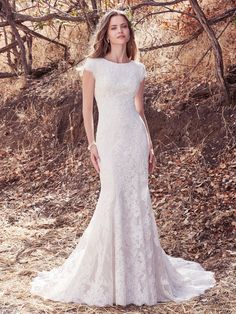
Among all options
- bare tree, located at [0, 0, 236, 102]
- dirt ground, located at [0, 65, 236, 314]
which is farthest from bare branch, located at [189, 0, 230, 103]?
dirt ground, located at [0, 65, 236, 314]

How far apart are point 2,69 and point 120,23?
657 cm

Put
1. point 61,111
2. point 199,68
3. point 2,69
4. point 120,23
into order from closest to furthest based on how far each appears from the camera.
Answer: point 120,23, point 199,68, point 61,111, point 2,69

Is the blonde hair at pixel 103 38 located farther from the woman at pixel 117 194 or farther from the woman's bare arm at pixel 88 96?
the woman's bare arm at pixel 88 96

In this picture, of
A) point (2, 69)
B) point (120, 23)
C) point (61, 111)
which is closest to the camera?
point (120, 23)

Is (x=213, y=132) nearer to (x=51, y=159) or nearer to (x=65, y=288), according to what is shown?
(x=51, y=159)

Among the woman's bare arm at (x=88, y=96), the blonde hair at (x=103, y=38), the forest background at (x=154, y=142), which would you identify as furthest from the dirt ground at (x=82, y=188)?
the blonde hair at (x=103, y=38)

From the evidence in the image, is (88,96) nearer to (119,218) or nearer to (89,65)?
(89,65)

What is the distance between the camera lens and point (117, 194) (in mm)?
4699

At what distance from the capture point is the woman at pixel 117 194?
4.69 metres

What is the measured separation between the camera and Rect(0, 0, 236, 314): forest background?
5723mm

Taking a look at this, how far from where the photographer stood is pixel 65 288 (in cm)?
482

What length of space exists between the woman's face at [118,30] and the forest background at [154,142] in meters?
1.42

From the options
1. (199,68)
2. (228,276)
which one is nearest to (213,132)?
(199,68)

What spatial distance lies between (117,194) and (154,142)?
314 centimetres
